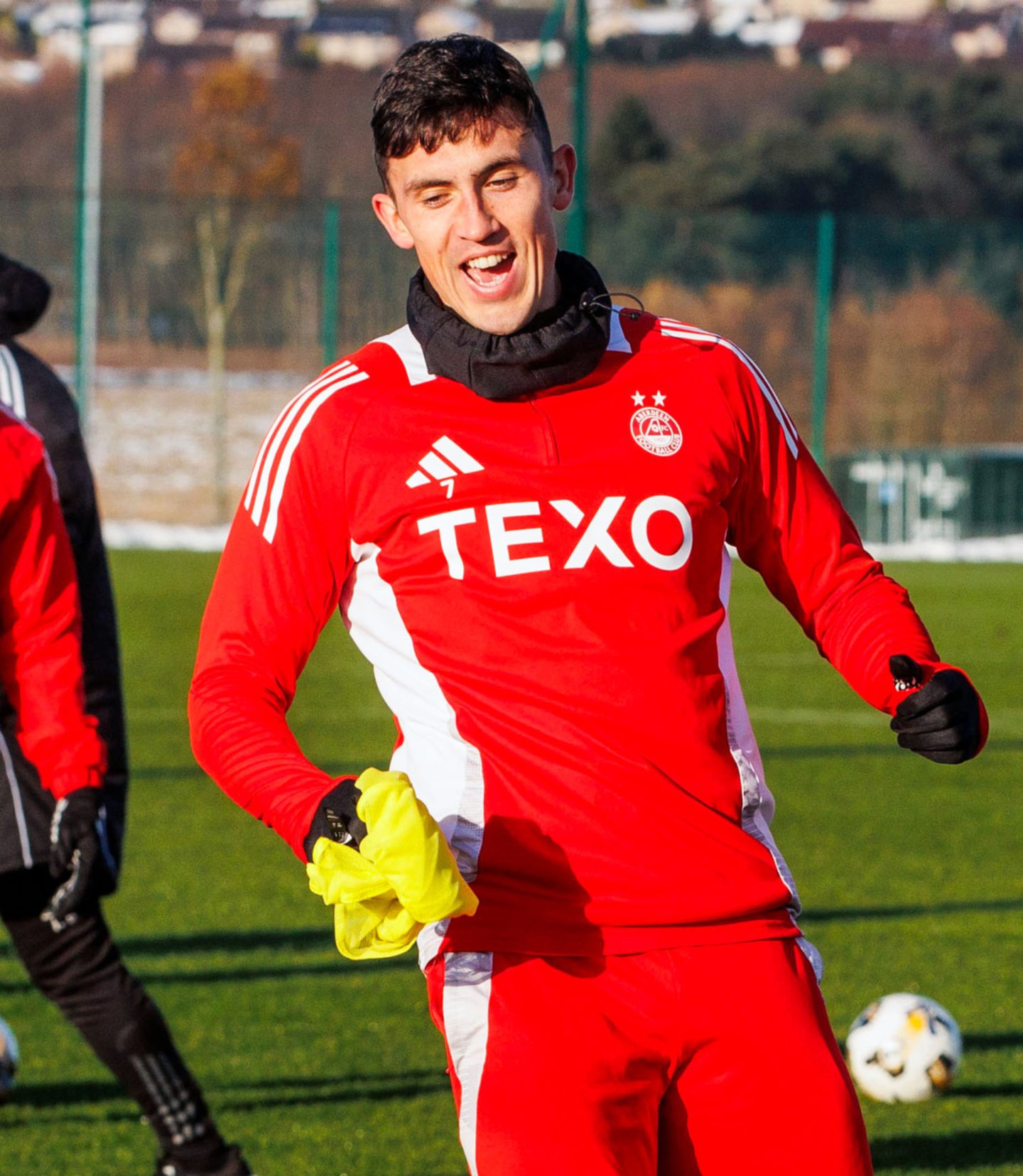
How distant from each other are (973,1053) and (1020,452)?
20.6m

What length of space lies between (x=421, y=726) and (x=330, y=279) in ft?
75.4

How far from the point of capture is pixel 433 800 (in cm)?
283

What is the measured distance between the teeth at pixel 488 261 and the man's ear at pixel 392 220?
0.40 ft

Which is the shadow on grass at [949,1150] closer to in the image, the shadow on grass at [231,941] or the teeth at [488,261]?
the shadow on grass at [231,941]

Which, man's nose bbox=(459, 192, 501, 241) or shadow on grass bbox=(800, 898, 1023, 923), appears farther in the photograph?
shadow on grass bbox=(800, 898, 1023, 923)

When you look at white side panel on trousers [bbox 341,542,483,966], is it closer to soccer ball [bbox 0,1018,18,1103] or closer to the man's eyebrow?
the man's eyebrow

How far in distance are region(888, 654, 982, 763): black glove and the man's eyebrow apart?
83 cm

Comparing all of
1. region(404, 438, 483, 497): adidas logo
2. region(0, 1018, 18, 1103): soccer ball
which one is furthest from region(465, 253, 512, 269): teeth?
region(0, 1018, 18, 1103): soccer ball

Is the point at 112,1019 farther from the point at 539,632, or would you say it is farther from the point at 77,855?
the point at 539,632

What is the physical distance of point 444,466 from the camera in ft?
9.33

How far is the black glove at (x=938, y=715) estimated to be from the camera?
2.77 m

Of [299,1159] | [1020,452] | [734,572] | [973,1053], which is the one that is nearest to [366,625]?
[299,1159]

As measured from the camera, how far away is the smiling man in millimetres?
→ 2691

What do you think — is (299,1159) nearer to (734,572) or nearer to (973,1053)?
(973,1053)
